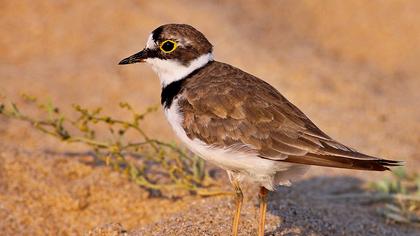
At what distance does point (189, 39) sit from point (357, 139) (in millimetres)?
3057

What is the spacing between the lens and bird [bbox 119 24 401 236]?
383 centimetres

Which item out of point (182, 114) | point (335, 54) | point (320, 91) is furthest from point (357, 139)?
point (182, 114)

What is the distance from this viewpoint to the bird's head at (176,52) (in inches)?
171

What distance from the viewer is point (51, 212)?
5133mm

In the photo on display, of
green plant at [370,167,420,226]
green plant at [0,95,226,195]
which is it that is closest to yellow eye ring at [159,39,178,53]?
green plant at [0,95,226,195]

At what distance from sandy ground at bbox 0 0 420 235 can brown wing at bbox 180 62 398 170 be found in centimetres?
73

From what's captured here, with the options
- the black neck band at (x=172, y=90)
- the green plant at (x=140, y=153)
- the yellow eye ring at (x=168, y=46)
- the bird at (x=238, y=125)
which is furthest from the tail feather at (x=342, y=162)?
the green plant at (x=140, y=153)

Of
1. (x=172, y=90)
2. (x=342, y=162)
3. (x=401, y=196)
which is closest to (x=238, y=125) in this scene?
(x=172, y=90)

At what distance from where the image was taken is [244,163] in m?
3.86

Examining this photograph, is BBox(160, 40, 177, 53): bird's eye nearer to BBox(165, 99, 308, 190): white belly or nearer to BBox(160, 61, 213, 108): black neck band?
BBox(160, 61, 213, 108): black neck band

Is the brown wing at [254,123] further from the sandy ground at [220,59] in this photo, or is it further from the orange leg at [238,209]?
the sandy ground at [220,59]

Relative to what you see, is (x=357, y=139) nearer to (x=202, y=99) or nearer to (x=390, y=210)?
(x=390, y=210)

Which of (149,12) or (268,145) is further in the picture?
(149,12)

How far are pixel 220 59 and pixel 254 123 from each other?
4222 millimetres
